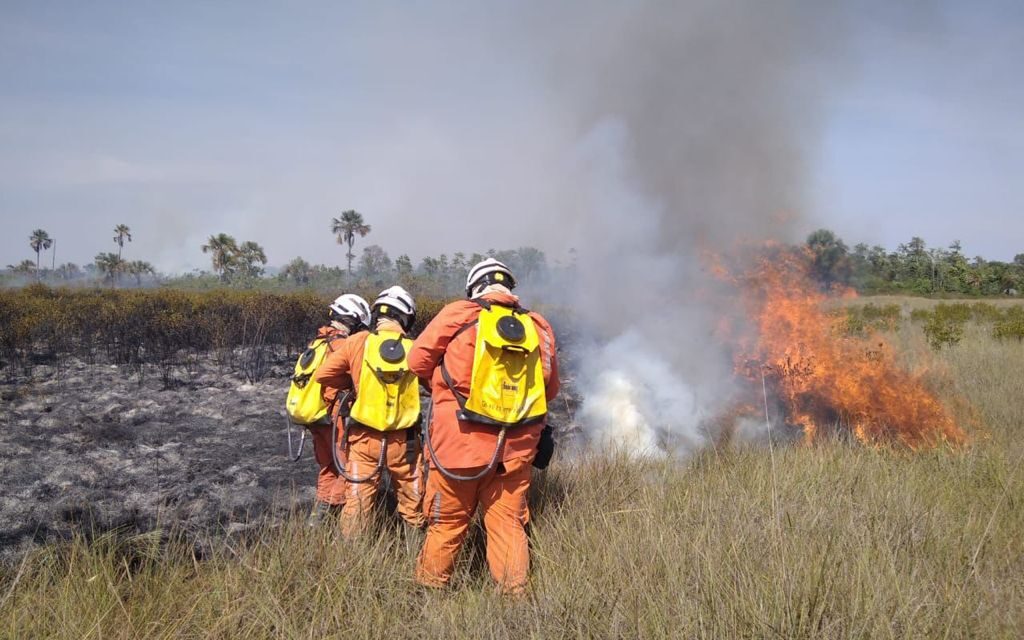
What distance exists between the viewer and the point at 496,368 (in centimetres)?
315

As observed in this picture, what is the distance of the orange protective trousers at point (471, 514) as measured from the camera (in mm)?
3148

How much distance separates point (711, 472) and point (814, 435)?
8.76ft

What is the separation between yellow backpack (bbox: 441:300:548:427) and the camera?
3107 mm

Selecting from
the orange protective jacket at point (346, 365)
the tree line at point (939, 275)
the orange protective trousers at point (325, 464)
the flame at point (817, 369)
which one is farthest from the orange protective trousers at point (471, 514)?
the tree line at point (939, 275)

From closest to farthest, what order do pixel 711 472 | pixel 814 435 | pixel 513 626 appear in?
1. pixel 513 626
2. pixel 711 472
3. pixel 814 435

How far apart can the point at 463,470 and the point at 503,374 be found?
0.52 m

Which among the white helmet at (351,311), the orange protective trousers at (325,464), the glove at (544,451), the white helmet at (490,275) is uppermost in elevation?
the white helmet at (490,275)

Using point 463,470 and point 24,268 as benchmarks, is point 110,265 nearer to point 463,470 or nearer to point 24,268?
point 24,268

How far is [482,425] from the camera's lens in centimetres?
318

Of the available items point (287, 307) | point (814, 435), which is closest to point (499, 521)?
point (814, 435)

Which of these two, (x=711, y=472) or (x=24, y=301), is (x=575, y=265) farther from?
(x=24, y=301)

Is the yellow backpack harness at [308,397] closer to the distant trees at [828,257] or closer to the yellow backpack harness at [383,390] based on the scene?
the yellow backpack harness at [383,390]

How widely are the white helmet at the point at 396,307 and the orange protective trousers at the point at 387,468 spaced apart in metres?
0.74

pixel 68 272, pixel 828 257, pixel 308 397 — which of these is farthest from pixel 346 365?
pixel 68 272
